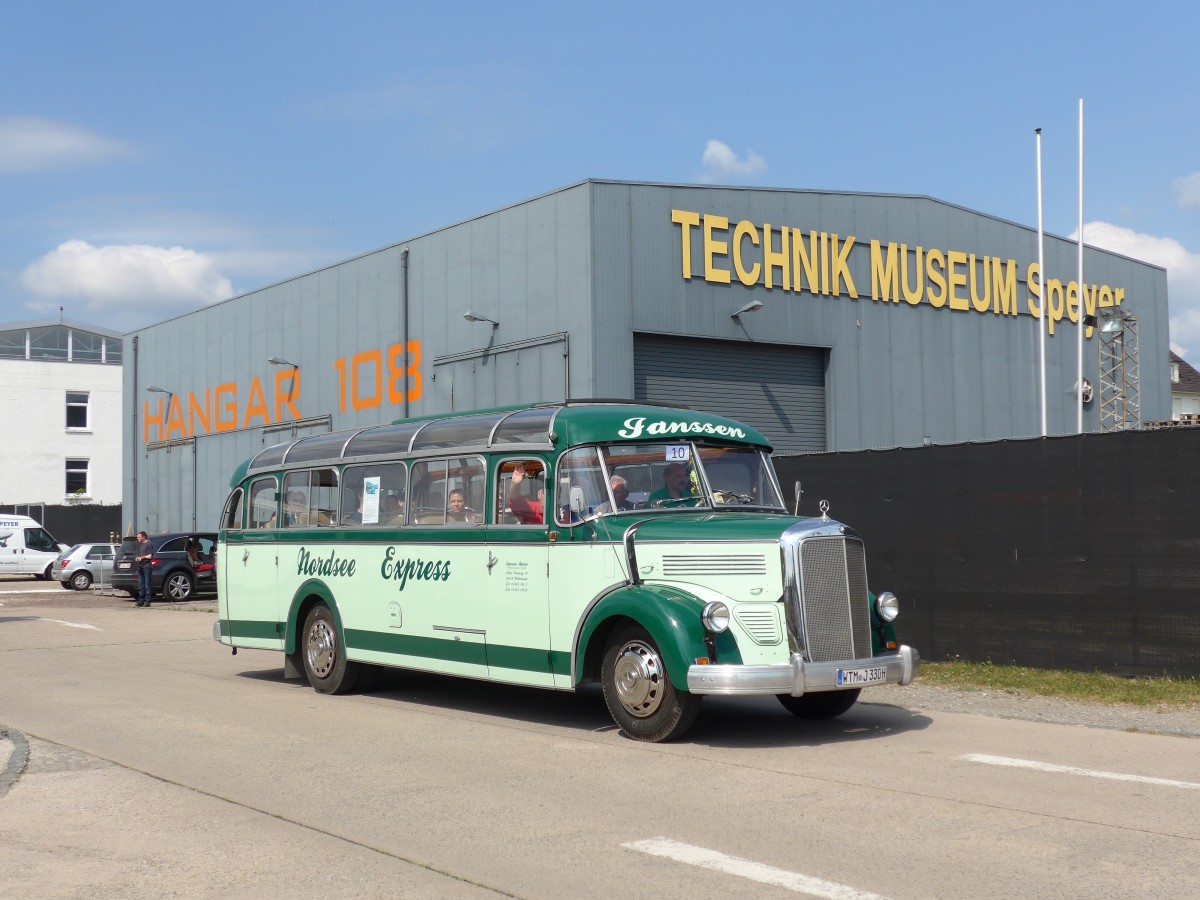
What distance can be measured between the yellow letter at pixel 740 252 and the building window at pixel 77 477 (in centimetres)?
4476

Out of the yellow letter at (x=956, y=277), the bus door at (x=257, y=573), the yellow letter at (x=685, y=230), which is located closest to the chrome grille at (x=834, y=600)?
the bus door at (x=257, y=573)

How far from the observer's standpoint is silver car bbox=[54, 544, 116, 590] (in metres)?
38.7

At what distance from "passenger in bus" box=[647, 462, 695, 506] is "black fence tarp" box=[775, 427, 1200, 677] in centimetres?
430

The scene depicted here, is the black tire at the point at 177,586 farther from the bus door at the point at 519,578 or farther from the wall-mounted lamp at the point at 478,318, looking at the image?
the bus door at the point at 519,578

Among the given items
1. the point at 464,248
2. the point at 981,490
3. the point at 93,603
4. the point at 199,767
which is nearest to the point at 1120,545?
the point at 981,490

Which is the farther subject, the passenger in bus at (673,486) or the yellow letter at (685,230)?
the yellow letter at (685,230)

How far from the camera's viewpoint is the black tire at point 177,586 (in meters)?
31.8

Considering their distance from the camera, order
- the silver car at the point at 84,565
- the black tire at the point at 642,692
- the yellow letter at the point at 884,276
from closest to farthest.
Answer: the black tire at the point at 642,692, the yellow letter at the point at 884,276, the silver car at the point at 84,565

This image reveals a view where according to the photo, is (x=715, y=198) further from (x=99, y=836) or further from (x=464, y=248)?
(x=99, y=836)

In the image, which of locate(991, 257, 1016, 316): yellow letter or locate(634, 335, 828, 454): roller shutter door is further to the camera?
locate(991, 257, 1016, 316): yellow letter

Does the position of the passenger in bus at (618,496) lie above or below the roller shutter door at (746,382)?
below

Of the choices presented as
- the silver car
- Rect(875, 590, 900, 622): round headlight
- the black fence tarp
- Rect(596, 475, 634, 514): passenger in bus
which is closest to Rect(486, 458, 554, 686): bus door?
Rect(596, 475, 634, 514): passenger in bus

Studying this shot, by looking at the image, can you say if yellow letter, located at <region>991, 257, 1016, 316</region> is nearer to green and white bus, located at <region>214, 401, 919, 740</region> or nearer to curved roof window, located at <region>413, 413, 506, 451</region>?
green and white bus, located at <region>214, 401, 919, 740</region>

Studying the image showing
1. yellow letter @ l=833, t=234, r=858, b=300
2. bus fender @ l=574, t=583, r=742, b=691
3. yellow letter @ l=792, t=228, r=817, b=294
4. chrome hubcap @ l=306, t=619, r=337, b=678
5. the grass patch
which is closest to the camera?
bus fender @ l=574, t=583, r=742, b=691
